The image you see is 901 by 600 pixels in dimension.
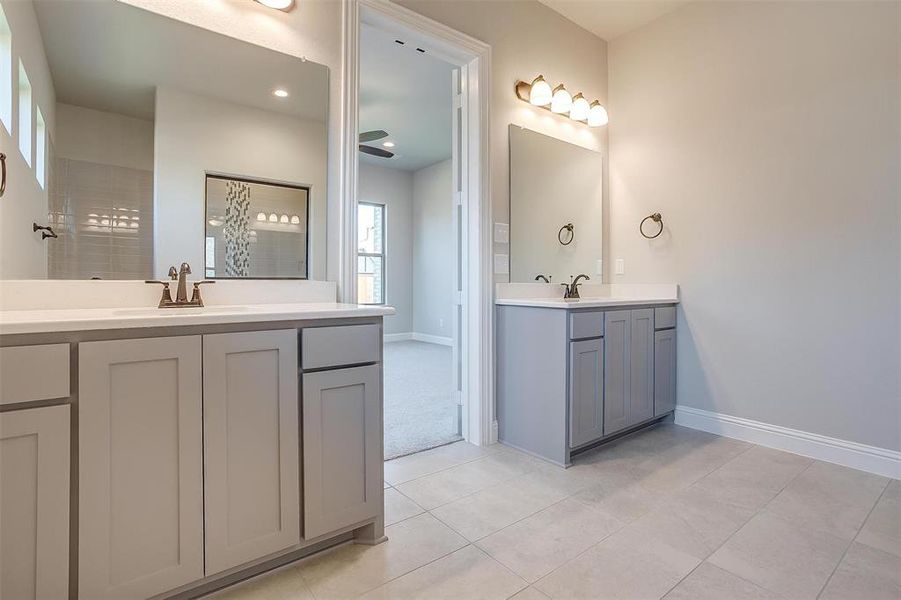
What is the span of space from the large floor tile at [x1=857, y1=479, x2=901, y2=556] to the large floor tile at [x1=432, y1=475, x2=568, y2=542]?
1119 mm

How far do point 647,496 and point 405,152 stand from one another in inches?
210

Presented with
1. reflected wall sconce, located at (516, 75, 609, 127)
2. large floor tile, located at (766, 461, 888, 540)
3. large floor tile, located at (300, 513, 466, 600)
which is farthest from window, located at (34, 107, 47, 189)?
large floor tile, located at (766, 461, 888, 540)

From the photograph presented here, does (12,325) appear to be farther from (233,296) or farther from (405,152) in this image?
(405,152)

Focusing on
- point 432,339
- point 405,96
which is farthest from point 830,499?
point 432,339

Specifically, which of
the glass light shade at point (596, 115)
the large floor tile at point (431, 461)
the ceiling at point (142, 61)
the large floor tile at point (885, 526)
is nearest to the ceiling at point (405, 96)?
the ceiling at point (142, 61)

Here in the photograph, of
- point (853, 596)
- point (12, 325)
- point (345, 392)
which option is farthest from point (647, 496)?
point (12, 325)

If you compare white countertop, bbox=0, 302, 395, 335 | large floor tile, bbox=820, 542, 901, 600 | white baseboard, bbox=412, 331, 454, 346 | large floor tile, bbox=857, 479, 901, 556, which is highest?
white countertop, bbox=0, 302, 395, 335

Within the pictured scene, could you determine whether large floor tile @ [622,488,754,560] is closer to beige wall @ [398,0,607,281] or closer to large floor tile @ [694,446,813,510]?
large floor tile @ [694,446,813,510]

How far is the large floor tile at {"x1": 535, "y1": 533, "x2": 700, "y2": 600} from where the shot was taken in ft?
4.50

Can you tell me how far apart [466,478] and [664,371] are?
1589 millimetres

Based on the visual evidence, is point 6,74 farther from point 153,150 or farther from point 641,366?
point 641,366

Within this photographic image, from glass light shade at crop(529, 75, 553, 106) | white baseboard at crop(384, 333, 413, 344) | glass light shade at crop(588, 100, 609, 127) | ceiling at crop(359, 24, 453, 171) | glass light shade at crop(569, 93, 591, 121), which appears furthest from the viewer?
white baseboard at crop(384, 333, 413, 344)

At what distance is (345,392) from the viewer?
155 centimetres

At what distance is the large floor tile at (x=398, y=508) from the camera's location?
1.83 m
